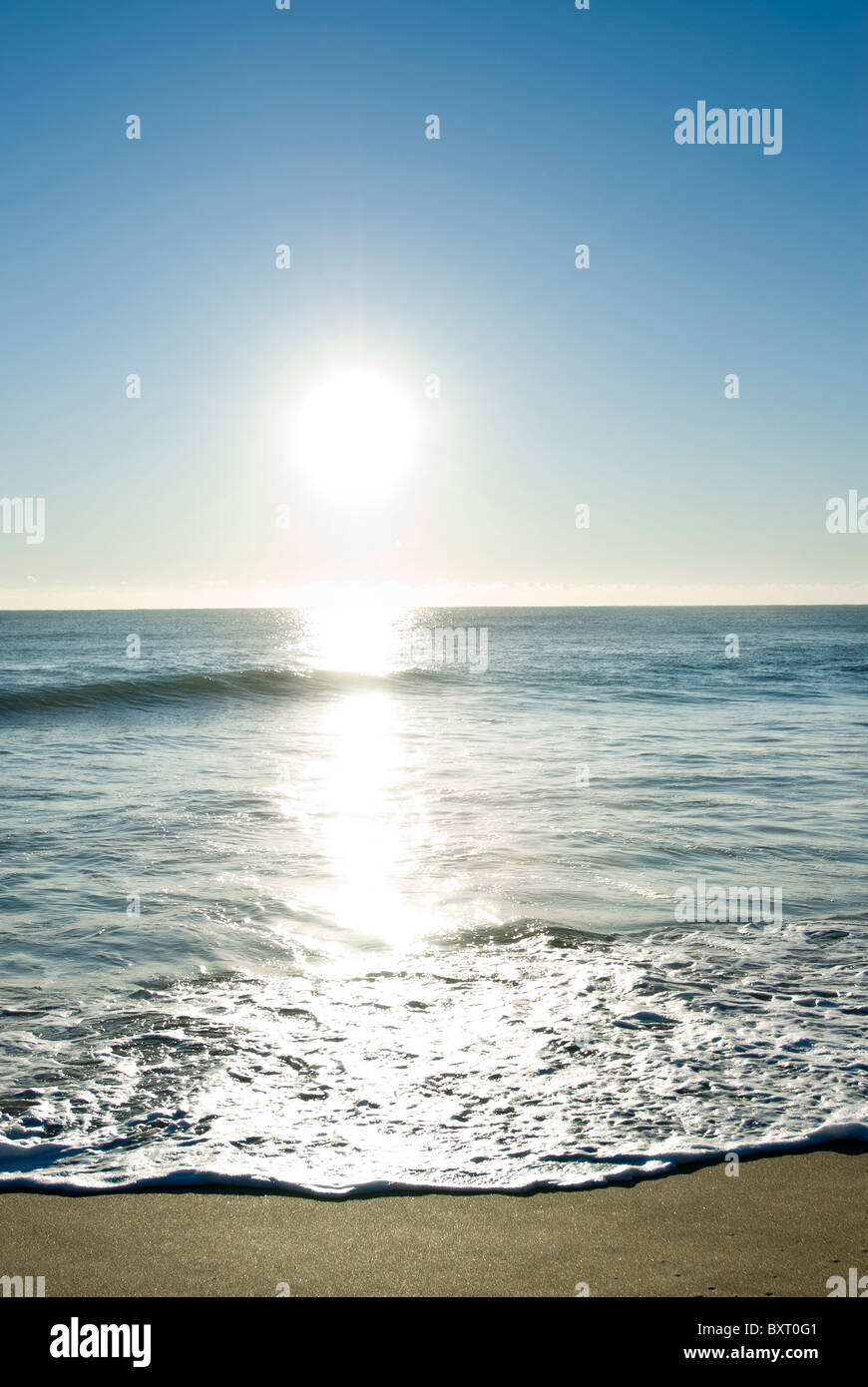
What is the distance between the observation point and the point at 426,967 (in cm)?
649

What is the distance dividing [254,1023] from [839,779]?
35.8 feet

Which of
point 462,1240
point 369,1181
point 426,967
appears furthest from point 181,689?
point 462,1240

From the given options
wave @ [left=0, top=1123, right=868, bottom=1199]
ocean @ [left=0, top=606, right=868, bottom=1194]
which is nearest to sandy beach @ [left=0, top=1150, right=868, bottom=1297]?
wave @ [left=0, top=1123, right=868, bottom=1199]

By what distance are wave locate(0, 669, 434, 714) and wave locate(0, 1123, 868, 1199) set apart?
24.1 metres

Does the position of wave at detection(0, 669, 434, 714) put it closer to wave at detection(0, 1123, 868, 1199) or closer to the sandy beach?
wave at detection(0, 1123, 868, 1199)

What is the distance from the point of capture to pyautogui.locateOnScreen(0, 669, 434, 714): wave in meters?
27.6

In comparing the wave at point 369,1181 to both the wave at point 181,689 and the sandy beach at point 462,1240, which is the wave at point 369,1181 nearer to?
the sandy beach at point 462,1240

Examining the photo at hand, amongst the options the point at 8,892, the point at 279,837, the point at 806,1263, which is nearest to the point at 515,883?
the point at 279,837

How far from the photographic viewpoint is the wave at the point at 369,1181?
3820 millimetres

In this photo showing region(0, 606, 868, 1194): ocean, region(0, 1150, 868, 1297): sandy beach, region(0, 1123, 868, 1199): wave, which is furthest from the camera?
region(0, 606, 868, 1194): ocean

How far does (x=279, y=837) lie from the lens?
10367mm

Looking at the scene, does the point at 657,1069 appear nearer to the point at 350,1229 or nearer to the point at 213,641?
the point at 350,1229

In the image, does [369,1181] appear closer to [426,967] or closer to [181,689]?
[426,967]

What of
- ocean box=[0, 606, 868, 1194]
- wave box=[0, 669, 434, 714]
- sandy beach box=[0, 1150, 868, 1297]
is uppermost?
wave box=[0, 669, 434, 714]
